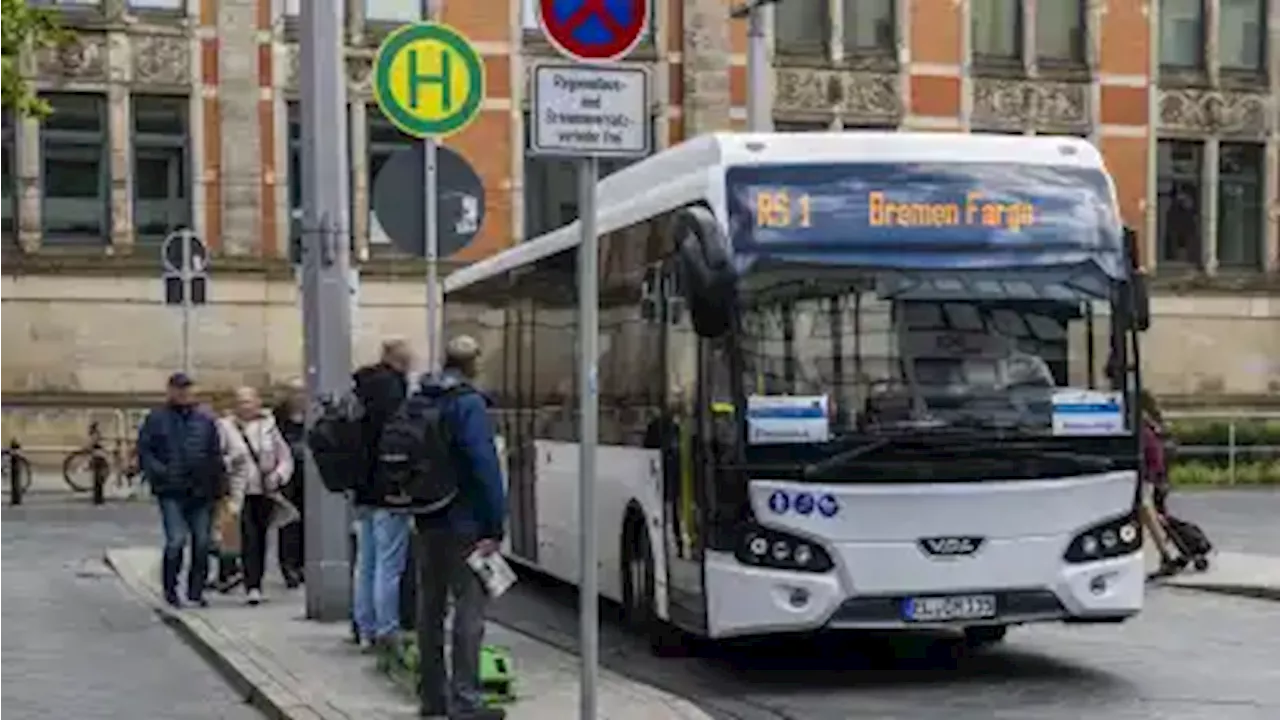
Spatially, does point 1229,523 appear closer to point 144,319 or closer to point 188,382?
point 188,382

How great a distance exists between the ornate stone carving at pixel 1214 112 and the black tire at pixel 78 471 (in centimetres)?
2385

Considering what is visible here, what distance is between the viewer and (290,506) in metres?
16.5

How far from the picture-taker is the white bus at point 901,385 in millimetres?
11172

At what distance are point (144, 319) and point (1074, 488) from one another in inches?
1102

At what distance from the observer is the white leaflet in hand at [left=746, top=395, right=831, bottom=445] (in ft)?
36.6

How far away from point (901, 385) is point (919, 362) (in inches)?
6.5

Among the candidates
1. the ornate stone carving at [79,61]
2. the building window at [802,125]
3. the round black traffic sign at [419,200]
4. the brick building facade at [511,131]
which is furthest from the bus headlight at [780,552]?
the building window at [802,125]

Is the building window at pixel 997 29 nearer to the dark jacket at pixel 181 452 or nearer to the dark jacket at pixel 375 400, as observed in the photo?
the dark jacket at pixel 181 452

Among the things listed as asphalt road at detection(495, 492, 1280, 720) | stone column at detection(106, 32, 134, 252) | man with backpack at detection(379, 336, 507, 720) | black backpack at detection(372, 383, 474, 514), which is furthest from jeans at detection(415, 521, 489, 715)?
stone column at detection(106, 32, 134, 252)

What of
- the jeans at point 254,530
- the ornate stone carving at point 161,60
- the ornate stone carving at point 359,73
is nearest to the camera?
the jeans at point 254,530

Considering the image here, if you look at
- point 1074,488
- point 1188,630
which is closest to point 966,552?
point 1074,488

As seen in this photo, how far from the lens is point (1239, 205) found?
45.1 metres

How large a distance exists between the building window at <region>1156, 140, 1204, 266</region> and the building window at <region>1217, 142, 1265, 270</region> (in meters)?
0.52

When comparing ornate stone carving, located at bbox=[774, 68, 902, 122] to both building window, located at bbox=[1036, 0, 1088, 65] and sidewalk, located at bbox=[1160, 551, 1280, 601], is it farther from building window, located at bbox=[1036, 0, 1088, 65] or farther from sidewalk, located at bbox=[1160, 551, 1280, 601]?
sidewalk, located at bbox=[1160, 551, 1280, 601]
